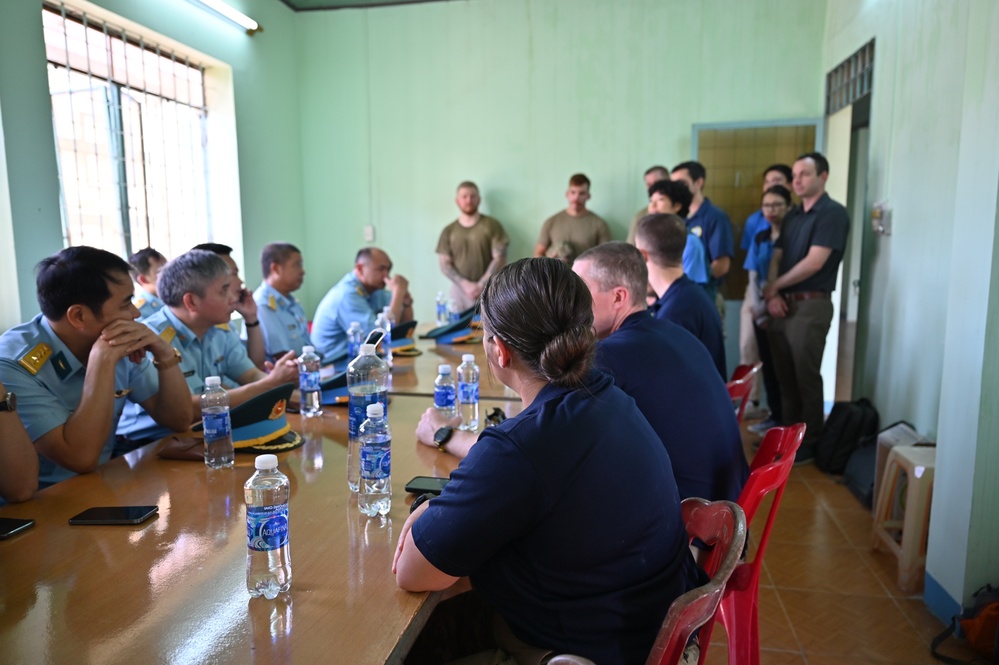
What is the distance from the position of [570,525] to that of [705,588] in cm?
22

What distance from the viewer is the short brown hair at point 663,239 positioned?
8.96 feet

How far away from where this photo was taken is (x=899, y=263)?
147 inches

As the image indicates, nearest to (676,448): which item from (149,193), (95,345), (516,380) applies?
(516,380)

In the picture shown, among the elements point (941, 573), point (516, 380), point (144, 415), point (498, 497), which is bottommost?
point (941, 573)

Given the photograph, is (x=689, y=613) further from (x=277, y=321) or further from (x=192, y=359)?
(x=277, y=321)

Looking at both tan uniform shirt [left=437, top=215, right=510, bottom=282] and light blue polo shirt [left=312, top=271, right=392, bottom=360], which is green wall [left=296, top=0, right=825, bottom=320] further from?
light blue polo shirt [left=312, top=271, right=392, bottom=360]

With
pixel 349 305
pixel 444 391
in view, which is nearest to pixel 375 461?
pixel 444 391

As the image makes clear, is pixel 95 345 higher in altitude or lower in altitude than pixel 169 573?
higher

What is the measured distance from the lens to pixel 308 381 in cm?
243

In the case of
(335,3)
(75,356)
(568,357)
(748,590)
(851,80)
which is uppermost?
(335,3)

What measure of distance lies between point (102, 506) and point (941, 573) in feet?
8.59

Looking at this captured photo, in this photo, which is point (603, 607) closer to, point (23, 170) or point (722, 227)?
point (23, 170)

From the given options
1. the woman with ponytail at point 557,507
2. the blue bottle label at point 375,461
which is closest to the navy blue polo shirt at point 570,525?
the woman with ponytail at point 557,507

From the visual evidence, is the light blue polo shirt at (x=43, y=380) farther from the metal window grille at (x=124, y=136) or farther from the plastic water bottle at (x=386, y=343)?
the metal window grille at (x=124, y=136)
